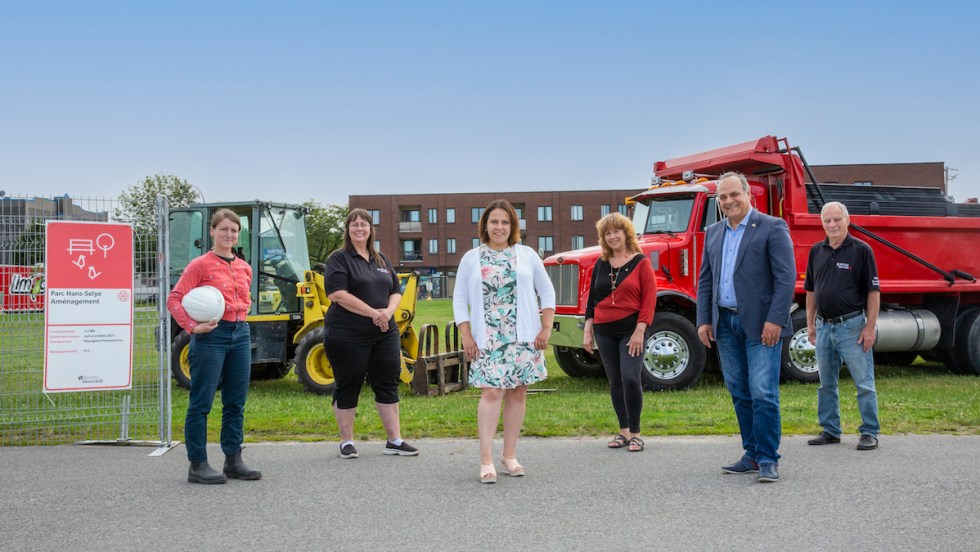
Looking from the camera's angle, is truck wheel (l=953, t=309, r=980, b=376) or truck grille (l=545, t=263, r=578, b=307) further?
truck wheel (l=953, t=309, r=980, b=376)

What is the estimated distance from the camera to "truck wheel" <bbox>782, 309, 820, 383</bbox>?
34.9 ft

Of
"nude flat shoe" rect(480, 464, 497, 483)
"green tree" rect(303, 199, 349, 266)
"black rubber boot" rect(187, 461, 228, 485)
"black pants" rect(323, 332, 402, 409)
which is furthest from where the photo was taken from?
"green tree" rect(303, 199, 349, 266)

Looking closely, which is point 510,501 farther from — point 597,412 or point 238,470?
point 597,412

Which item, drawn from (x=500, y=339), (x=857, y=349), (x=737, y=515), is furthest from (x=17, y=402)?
(x=857, y=349)

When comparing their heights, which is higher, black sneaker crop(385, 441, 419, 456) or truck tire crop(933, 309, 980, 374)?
truck tire crop(933, 309, 980, 374)

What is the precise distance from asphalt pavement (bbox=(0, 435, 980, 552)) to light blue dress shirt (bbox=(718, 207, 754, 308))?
3.79 feet

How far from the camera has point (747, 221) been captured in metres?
5.41

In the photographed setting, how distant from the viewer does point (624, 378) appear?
6203 millimetres

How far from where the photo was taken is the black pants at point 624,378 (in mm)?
6188

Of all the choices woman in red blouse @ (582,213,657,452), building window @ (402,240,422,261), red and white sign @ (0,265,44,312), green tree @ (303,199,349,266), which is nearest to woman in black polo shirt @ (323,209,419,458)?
woman in red blouse @ (582,213,657,452)

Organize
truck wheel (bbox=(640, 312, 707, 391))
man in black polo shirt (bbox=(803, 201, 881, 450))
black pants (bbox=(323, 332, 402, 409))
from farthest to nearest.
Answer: truck wheel (bbox=(640, 312, 707, 391)), man in black polo shirt (bbox=(803, 201, 881, 450)), black pants (bbox=(323, 332, 402, 409))

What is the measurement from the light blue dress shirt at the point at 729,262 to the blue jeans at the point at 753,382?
0.31 feet

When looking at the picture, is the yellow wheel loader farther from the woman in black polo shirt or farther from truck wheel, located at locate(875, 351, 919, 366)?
truck wheel, located at locate(875, 351, 919, 366)

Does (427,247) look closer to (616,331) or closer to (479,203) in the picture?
(479,203)
